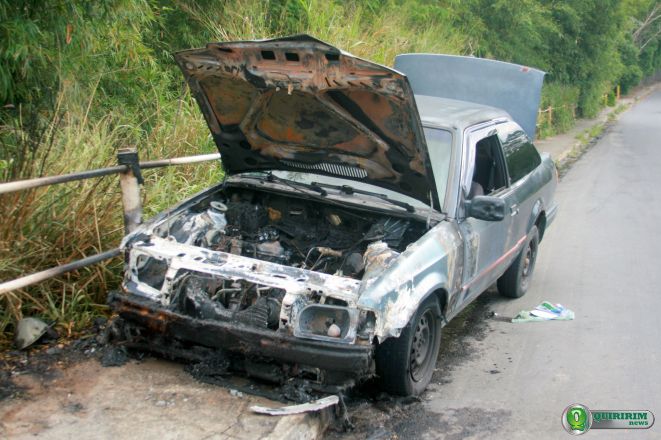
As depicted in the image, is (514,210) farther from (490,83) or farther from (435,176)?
(490,83)

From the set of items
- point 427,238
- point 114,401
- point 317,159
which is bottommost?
point 114,401

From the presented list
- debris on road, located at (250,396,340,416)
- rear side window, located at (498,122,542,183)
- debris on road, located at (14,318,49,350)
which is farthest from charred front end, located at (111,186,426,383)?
rear side window, located at (498,122,542,183)

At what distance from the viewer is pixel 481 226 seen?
5.46 m

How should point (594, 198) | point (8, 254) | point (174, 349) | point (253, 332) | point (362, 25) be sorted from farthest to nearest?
point (362, 25) → point (594, 198) → point (8, 254) → point (174, 349) → point (253, 332)

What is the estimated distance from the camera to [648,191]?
13234 millimetres

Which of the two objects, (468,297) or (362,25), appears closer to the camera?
(468,297)

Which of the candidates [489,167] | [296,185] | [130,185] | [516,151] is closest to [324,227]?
[296,185]

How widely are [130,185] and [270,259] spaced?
1.23 meters

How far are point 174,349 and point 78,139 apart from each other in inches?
102

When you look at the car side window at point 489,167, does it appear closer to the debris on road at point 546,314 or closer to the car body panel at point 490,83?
the debris on road at point 546,314

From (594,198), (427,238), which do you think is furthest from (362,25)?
(427,238)

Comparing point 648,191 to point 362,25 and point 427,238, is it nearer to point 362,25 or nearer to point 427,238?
point 362,25

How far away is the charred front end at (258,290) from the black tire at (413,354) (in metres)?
0.17

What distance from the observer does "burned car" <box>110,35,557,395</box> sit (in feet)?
13.6
